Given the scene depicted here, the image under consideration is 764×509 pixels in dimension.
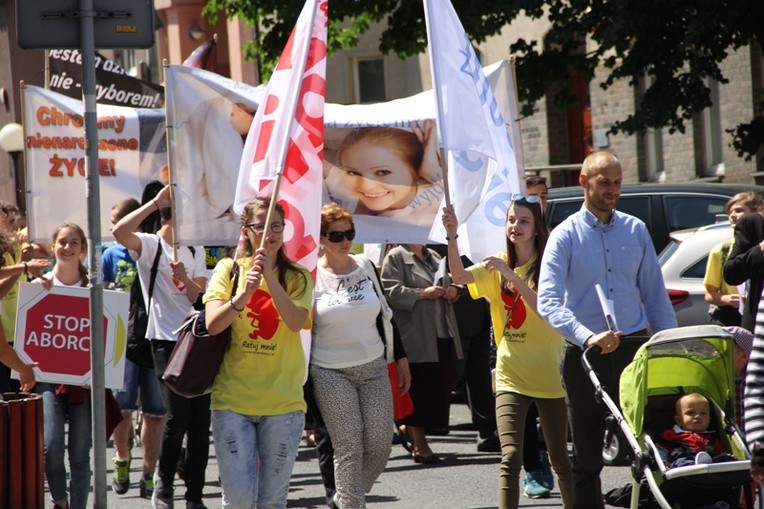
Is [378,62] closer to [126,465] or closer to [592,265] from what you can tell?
[126,465]

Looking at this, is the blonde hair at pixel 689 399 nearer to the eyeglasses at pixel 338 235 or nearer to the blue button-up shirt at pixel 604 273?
the blue button-up shirt at pixel 604 273

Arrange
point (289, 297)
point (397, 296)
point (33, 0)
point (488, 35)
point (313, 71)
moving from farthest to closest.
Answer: point (488, 35)
point (397, 296)
point (313, 71)
point (33, 0)
point (289, 297)

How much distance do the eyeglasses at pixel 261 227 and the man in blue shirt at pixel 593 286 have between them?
1.34 meters

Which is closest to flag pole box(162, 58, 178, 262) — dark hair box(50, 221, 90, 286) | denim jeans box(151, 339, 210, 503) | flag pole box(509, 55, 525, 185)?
dark hair box(50, 221, 90, 286)

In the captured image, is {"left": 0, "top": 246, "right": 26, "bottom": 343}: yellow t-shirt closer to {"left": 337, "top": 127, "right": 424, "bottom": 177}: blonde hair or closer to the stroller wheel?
{"left": 337, "top": 127, "right": 424, "bottom": 177}: blonde hair

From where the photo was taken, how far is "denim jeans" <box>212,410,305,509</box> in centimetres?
686

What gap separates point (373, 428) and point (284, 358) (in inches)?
43.6

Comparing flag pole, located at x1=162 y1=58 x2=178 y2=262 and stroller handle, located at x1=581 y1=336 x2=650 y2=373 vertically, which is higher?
flag pole, located at x1=162 y1=58 x2=178 y2=262

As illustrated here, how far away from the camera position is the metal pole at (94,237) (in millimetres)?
7590

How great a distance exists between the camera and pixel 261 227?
23.3ft

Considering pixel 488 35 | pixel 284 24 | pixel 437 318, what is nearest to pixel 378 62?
pixel 284 24

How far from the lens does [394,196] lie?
32.7 ft

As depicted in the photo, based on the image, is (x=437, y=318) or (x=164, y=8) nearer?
(x=437, y=318)

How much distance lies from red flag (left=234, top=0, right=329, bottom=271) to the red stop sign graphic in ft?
4.50
